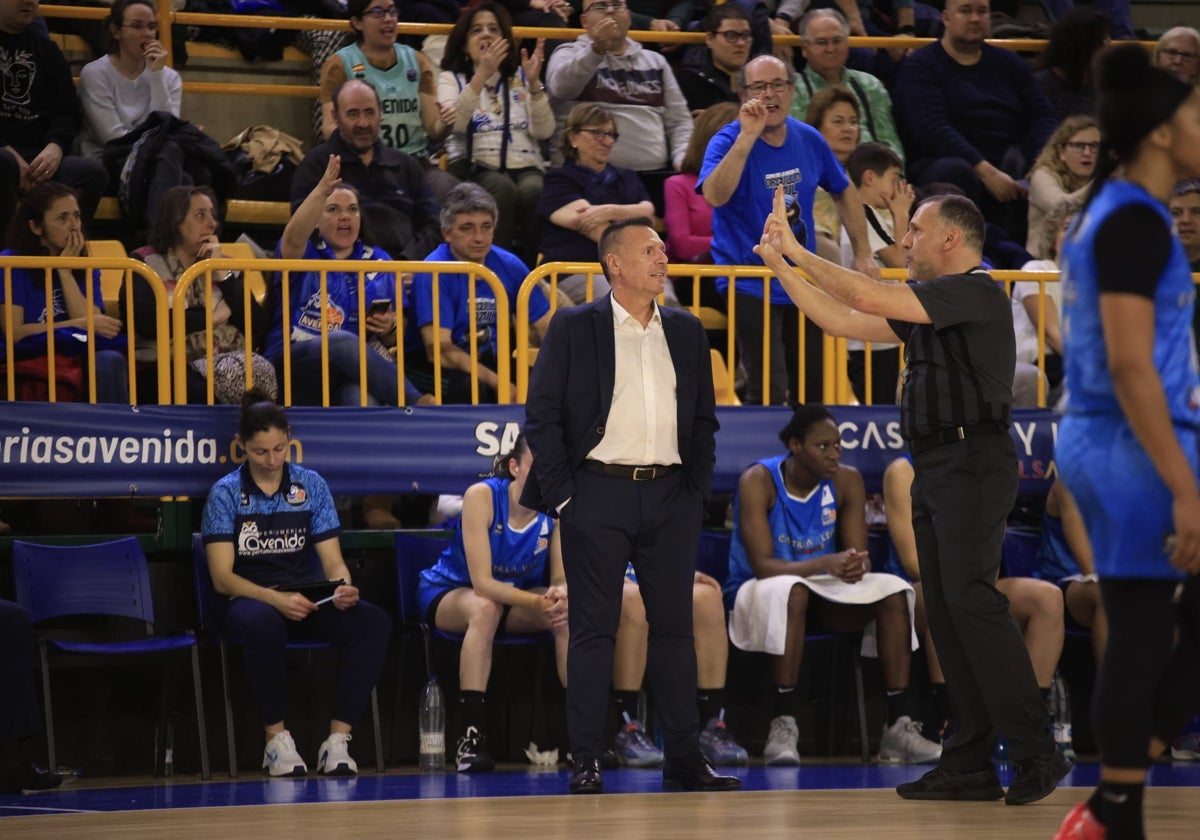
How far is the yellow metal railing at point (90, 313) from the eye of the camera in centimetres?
717

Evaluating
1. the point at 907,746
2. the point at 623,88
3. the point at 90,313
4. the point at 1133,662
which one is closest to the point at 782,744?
the point at 907,746

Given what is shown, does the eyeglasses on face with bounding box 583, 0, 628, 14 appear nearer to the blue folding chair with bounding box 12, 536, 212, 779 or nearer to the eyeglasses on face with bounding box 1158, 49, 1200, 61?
the eyeglasses on face with bounding box 1158, 49, 1200, 61

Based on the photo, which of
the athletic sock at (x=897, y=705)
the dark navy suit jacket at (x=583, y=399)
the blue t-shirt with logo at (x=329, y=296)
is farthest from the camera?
the blue t-shirt with logo at (x=329, y=296)

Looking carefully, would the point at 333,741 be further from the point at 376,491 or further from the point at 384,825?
the point at 384,825

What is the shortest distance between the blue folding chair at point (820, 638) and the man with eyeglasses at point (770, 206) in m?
0.72

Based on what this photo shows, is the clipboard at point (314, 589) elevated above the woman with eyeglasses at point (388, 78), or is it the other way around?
the woman with eyeglasses at point (388, 78)

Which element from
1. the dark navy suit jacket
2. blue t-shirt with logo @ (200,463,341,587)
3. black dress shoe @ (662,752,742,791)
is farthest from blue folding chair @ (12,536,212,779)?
black dress shoe @ (662,752,742,791)

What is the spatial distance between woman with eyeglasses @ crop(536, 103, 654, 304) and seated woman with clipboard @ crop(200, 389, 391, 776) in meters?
2.28

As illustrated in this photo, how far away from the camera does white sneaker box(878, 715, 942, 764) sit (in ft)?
23.8

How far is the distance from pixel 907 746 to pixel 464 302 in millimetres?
2923

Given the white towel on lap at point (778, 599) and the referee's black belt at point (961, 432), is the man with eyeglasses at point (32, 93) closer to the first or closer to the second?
the white towel on lap at point (778, 599)

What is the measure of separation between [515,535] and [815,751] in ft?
5.91

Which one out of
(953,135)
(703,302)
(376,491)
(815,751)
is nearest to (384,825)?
(376,491)

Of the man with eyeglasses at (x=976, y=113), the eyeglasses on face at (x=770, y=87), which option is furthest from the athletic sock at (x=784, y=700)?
the man with eyeglasses at (x=976, y=113)
